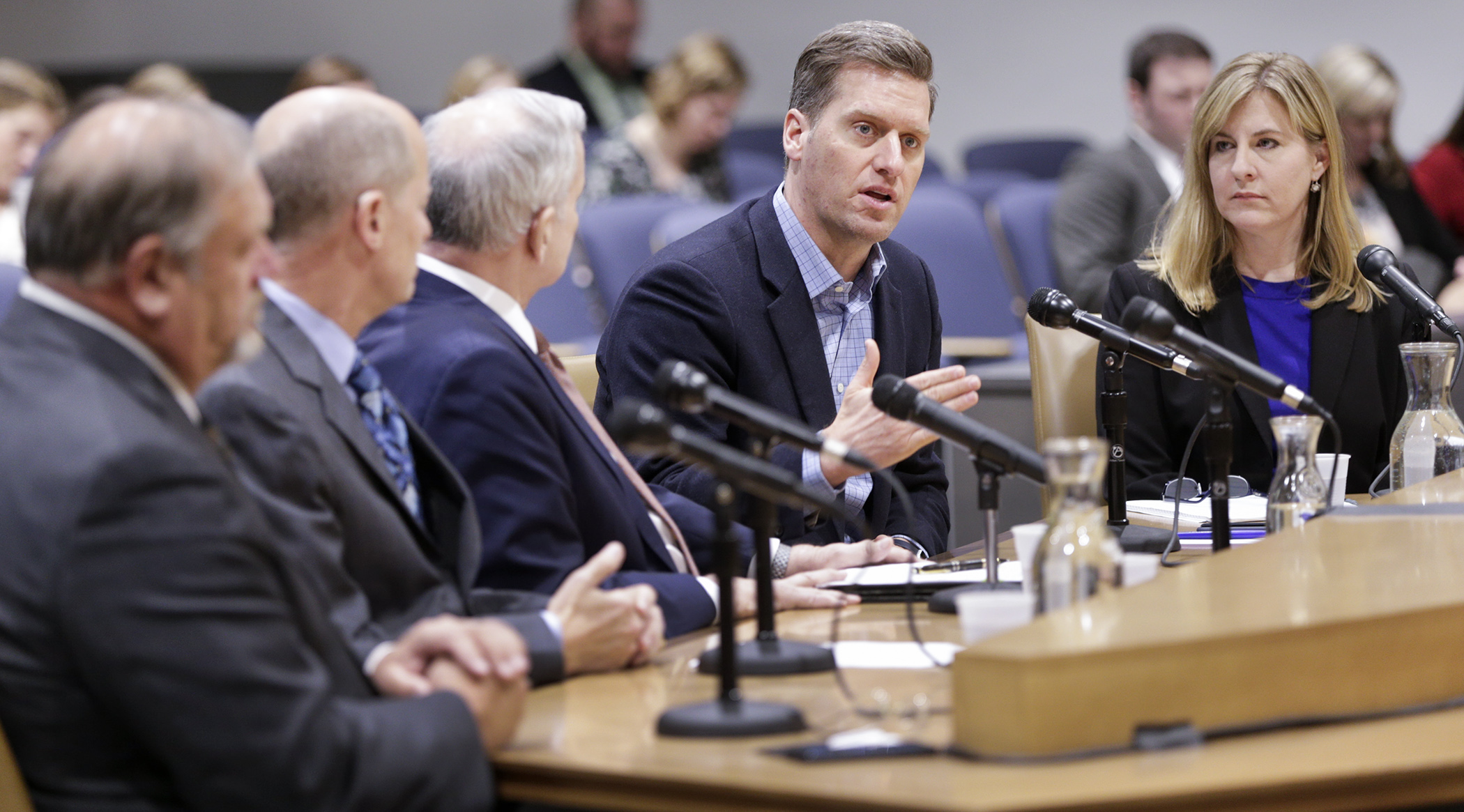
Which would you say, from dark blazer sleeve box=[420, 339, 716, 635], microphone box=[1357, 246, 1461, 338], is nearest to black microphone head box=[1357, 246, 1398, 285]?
microphone box=[1357, 246, 1461, 338]

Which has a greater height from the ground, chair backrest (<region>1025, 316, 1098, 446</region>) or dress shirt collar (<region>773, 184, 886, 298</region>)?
dress shirt collar (<region>773, 184, 886, 298</region>)

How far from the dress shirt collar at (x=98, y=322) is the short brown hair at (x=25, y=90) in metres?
3.43

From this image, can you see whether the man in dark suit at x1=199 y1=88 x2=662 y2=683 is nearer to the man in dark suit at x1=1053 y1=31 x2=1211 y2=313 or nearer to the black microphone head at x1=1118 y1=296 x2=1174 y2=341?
the black microphone head at x1=1118 y1=296 x2=1174 y2=341

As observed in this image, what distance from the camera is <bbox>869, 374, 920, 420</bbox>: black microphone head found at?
1654mm

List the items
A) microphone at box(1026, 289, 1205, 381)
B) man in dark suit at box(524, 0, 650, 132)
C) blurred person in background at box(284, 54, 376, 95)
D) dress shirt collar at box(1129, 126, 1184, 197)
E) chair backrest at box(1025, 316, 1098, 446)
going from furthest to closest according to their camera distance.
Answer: man in dark suit at box(524, 0, 650, 132) < blurred person in background at box(284, 54, 376, 95) < dress shirt collar at box(1129, 126, 1184, 197) < chair backrest at box(1025, 316, 1098, 446) < microphone at box(1026, 289, 1205, 381)

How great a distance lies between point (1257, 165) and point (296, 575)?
204cm

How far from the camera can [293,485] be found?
1.45 metres

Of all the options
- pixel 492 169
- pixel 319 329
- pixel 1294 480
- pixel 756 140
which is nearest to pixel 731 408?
Answer: pixel 319 329

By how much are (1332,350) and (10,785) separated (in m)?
2.29

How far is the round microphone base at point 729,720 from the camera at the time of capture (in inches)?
52.6

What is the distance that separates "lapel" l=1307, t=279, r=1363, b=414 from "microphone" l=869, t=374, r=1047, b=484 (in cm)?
131

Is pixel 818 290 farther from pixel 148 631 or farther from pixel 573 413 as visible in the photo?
pixel 148 631

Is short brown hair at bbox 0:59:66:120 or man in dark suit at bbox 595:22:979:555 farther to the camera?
short brown hair at bbox 0:59:66:120

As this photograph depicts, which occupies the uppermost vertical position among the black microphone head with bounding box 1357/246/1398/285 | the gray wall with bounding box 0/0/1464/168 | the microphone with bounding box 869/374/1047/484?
the gray wall with bounding box 0/0/1464/168
